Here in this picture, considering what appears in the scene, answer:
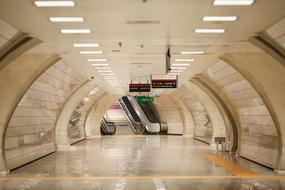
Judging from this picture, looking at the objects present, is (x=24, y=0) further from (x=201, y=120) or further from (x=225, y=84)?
(x=201, y=120)

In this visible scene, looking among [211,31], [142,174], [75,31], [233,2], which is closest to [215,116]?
[142,174]

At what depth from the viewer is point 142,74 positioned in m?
17.6

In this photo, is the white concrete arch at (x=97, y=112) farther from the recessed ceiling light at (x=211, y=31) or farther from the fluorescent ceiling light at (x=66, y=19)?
the fluorescent ceiling light at (x=66, y=19)

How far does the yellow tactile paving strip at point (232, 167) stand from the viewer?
13.0 meters

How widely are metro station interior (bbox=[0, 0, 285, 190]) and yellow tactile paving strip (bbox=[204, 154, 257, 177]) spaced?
1.4 inches

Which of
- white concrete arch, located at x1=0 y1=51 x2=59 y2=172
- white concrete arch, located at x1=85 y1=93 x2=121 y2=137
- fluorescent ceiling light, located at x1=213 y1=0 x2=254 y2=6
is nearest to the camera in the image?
fluorescent ceiling light, located at x1=213 y1=0 x2=254 y2=6

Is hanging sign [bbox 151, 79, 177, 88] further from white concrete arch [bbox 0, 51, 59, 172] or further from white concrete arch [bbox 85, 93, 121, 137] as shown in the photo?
white concrete arch [bbox 85, 93, 121, 137]

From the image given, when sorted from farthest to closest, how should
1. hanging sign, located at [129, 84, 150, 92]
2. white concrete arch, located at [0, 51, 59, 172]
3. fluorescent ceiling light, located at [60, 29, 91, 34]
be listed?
1. hanging sign, located at [129, 84, 150, 92]
2. white concrete arch, located at [0, 51, 59, 172]
3. fluorescent ceiling light, located at [60, 29, 91, 34]

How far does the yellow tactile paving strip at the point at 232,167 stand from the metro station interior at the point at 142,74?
0.04 m

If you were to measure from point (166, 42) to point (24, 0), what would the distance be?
4423 millimetres

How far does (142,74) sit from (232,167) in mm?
5630

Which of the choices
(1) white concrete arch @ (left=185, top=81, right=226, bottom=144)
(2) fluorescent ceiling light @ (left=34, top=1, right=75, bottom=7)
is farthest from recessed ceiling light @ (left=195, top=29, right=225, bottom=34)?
(1) white concrete arch @ (left=185, top=81, right=226, bottom=144)

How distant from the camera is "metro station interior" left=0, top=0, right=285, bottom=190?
24.1 ft

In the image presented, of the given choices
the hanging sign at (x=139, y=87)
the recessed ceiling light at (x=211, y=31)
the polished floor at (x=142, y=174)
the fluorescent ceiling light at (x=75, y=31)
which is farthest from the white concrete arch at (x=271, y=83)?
the hanging sign at (x=139, y=87)
